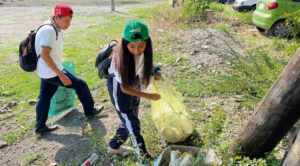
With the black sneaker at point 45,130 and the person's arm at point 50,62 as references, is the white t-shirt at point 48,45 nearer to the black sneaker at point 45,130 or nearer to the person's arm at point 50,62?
the person's arm at point 50,62

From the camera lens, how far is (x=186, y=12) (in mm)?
8453

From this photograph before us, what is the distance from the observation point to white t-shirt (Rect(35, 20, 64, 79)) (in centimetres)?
279

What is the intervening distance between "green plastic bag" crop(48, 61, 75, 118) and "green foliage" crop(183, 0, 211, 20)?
5.91 metres

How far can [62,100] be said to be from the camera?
144 inches

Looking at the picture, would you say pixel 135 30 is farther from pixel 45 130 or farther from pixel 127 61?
pixel 45 130

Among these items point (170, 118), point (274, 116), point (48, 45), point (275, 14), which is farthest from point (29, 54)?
point (275, 14)

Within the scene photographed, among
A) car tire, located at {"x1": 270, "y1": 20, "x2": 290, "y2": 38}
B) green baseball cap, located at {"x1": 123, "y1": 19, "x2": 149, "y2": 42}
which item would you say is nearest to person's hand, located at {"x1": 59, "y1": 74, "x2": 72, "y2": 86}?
green baseball cap, located at {"x1": 123, "y1": 19, "x2": 149, "y2": 42}

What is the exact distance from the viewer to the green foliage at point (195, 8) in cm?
839

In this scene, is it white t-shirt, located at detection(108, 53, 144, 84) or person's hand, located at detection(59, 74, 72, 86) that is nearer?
white t-shirt, located at detection(108, 53, 144, 84)

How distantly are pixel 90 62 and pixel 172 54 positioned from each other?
223 cm

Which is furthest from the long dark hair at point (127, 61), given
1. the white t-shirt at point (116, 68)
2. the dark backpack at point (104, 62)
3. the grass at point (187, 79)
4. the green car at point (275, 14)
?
the green car at point (275, 14)

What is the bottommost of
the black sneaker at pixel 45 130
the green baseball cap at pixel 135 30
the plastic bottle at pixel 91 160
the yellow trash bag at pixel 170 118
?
the black sneaker at pixel 45 130

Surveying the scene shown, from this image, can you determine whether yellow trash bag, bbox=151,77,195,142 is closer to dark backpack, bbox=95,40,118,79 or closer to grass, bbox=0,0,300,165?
grass, bbox=0,0,300,165

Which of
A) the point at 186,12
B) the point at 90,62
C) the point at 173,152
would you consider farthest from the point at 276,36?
the point at 173,152
